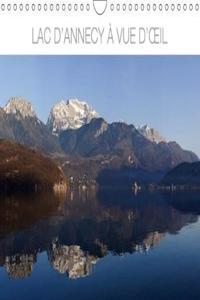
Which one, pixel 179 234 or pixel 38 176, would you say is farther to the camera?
pixel 38 176

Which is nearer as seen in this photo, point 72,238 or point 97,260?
point 97,260

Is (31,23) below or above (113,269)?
above

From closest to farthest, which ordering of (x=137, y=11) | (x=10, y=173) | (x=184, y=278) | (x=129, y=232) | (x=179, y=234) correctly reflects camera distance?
(x=137, y=11), (x=184, y=278), (x=179, y=234), (x=129, y=232), (x=10, y=173)

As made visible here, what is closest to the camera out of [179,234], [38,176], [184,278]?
[184,278]

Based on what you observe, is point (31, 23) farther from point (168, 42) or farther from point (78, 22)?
point (168, 42)

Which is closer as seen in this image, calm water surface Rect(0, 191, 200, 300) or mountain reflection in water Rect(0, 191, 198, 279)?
calm water surface Rect(0, 191, 200, 300)

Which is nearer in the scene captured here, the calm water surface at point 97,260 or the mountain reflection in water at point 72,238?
the calm water surface at point 97,260

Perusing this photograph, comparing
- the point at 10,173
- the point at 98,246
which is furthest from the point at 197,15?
the point at 10,173

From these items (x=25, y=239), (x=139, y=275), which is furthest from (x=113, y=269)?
(x=25, y=239)
